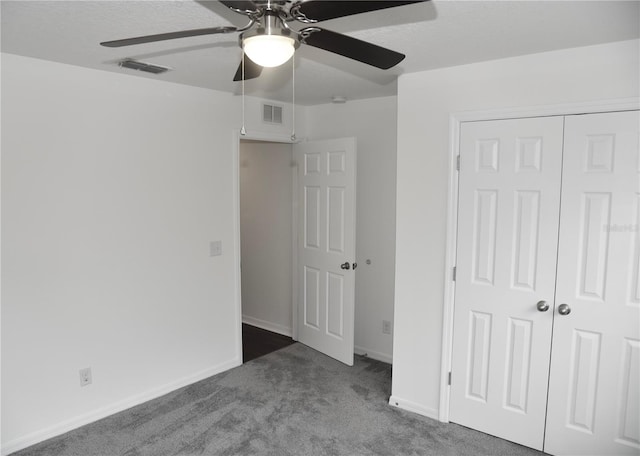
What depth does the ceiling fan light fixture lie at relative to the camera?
1.43 meters

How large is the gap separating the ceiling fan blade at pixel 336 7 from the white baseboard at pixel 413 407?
106 inches

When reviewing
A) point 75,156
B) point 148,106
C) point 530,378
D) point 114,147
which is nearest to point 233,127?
point 148,106

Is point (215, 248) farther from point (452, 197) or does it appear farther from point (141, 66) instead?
point (452, 197)

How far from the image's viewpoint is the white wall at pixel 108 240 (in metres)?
2.69

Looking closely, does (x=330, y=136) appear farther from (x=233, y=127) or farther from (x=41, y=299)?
(x=41, y=299)

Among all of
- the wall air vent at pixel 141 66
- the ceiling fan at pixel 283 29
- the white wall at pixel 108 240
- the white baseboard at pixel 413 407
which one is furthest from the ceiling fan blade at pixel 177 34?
the white baseboard at pixel 413 407

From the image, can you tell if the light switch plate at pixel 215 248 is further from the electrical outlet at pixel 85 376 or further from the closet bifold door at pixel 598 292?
the closet bifold door at pixel 598 292

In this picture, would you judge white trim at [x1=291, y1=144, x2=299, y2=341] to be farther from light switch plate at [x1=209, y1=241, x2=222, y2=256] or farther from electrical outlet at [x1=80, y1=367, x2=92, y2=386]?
electrical outlet at [x1=80, y1=367, x2=92, y2=386]

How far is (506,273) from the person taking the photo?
2.79 metres

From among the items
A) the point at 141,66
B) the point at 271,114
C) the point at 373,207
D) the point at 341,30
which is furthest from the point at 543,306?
the point at 141,66

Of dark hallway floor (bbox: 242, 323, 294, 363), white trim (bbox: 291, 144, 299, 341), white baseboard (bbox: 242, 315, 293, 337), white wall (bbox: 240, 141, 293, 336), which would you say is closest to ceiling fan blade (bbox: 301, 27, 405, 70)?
white trim (bbox: 291, 144, 299, 341)

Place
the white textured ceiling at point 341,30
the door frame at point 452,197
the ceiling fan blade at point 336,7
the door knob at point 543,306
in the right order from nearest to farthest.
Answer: the ceiling fan blade at point 336,7 → the white textured ceiling at point 341,30 → the door frame at point 452,197 → the door knob at point 543,306

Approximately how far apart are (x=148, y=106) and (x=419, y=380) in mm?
2754

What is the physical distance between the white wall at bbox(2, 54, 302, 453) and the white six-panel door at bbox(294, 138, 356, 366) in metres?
0.74
